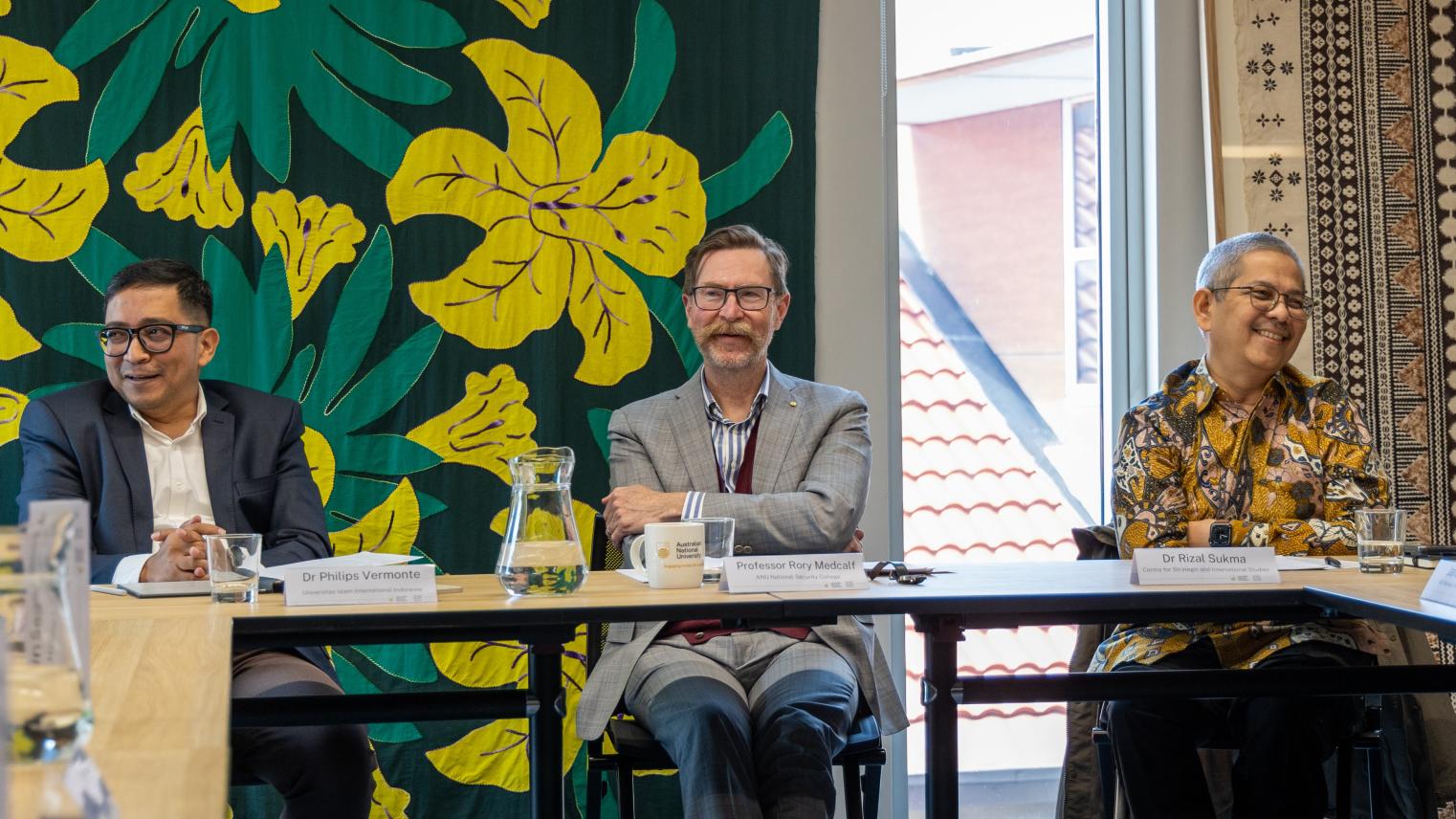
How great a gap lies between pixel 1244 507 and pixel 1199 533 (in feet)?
0.55

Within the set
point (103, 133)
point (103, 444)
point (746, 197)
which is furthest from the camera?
point (746, 197)

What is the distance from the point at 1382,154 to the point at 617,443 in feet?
8.06

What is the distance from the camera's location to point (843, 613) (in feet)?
6.22

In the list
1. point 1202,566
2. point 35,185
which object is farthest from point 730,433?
point 35,185

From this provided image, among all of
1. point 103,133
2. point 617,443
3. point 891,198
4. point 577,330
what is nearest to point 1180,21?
point 891,198

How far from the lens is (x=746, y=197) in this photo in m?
3.54

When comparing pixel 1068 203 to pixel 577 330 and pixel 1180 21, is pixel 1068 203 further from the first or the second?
pixel 577 330

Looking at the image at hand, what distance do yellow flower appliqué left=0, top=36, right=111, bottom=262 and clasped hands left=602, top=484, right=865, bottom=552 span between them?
1663mm

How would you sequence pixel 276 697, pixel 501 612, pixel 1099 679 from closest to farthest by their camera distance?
1. pixel 501 612
2. pixel 276 697
3. pixel 1099 679

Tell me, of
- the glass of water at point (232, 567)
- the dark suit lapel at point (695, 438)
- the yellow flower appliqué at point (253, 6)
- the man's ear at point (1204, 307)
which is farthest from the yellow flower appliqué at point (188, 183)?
the man's ear at point (1204, 307)

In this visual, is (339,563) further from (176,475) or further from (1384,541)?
(1384,541)

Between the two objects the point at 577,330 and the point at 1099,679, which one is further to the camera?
the point at 577,330

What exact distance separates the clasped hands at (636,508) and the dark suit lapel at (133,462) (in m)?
0.94

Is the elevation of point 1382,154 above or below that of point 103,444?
above
